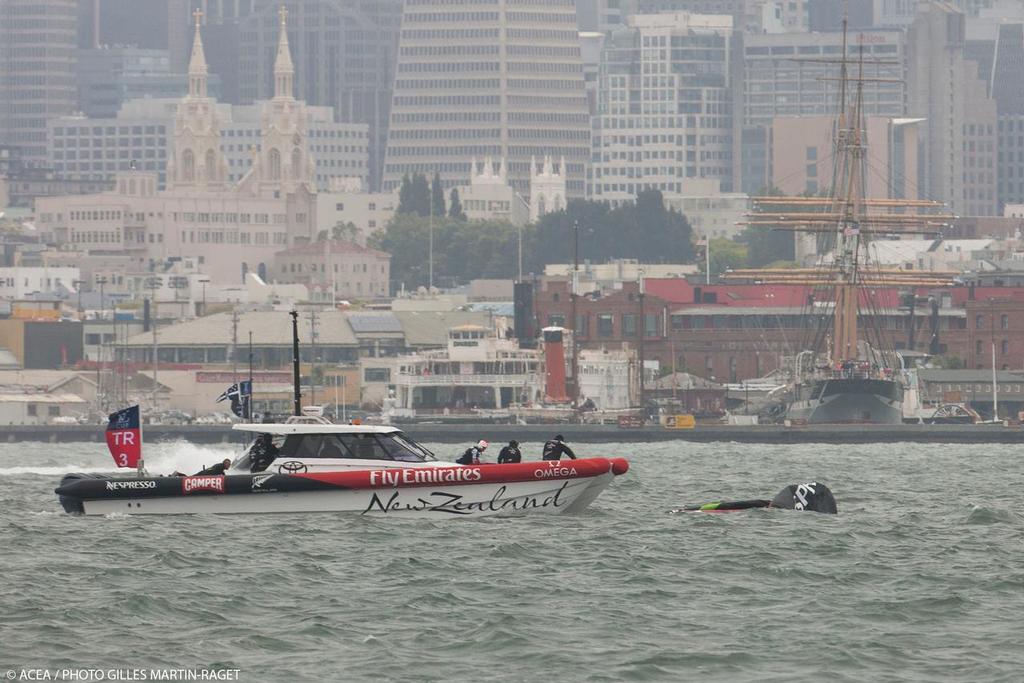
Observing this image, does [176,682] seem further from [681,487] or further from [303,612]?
[681,487]

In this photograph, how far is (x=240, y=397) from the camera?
59.2 m

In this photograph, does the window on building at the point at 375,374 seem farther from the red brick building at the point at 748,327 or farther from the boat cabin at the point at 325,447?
the boat cabin at the point at 325,447

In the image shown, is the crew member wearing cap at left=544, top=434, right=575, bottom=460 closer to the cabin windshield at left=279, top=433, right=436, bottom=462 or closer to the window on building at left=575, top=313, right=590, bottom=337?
the cabin windshield at left=279, top=433, right=436, bottom=462

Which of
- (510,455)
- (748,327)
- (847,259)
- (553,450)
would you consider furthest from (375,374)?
(510,455)

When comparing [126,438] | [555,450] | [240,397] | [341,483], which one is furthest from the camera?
[240,397]

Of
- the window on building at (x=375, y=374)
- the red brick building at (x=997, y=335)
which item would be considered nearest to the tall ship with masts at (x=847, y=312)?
the red brick building at (x=997, y=335)

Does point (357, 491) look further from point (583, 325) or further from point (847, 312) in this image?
point (583, 325)

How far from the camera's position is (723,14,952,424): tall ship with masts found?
157625mm

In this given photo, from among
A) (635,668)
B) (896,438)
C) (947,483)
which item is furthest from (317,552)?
(896,438)

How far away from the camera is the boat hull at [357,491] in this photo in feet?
172

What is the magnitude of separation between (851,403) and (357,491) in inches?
4213

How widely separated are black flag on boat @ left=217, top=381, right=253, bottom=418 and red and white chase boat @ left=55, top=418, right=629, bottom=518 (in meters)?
5.27

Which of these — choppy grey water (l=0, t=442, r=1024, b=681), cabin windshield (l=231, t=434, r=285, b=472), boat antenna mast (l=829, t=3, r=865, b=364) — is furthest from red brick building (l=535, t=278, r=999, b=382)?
cabin windshield (l=231, t=434, r=285, b=472)

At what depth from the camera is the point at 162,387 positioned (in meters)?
182
